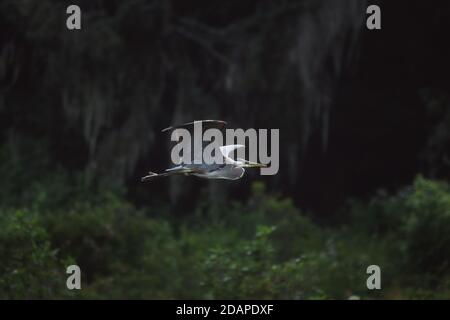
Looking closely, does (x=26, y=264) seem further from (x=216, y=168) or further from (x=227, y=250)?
(x=216, y=168)

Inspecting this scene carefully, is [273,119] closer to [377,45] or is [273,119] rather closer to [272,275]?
[377,45]

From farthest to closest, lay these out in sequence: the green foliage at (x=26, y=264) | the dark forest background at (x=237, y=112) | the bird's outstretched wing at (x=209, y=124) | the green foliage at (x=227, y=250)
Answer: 1. the dark forest background at (x=237, y=112)
2. the green foliage at (x=227, y=250)
3. the green foliage at (x=26, y=264)
4. the bird's outstretched wing at (x=209, y=124)

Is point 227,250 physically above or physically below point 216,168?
below

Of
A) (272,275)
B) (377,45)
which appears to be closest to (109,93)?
(377,45)

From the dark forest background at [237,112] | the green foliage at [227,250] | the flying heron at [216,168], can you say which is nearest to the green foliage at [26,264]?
the green foliage at [227,250]

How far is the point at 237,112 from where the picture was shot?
70.0 feet

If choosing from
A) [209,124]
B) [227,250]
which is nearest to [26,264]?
[227,250]

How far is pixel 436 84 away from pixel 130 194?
17.8 ft

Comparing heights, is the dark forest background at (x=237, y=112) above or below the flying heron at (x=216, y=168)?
above

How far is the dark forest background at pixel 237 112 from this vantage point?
20.0 metres

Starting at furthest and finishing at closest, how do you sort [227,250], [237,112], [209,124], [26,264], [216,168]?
[237,112], [227,250], [26,264], [209,124], [216,168]

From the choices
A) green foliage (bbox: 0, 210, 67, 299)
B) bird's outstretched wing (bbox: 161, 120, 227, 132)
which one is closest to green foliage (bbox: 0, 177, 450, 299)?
green foliage (bbox: 0, 210, 67, 299)

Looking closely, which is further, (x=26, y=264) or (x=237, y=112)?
(x=237, y=112)

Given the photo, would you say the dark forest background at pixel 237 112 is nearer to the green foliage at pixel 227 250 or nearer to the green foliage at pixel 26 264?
the green foliage at pixel 227 250
